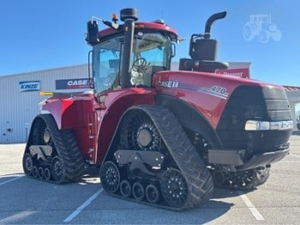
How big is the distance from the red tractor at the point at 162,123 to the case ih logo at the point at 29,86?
22.6 m

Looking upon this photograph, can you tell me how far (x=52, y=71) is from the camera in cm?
2952

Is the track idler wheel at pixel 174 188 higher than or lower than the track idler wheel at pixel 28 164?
higher

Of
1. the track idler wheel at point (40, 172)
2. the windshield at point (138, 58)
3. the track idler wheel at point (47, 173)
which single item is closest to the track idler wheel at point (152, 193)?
the windshield at point (138, 58)

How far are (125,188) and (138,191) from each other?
326 mm

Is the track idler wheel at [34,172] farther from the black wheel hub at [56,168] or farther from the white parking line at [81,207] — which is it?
the white parking line at [81,207]

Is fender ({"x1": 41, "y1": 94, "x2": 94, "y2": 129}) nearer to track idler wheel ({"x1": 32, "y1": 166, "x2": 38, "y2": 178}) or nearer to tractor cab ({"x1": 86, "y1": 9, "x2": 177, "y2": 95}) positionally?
tractor cab ({"x1": 86, "y1": 9, "x2": 177, "y2": 95})

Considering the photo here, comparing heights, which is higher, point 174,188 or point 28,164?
point 174,188

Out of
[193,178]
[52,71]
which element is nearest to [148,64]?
[193,178]

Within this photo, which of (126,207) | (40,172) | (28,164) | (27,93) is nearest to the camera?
(126,207)

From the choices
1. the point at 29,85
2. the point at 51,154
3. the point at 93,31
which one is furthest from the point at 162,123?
the point at 29,85

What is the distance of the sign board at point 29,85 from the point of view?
29562mm

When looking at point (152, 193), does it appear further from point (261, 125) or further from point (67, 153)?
point (67, 153)

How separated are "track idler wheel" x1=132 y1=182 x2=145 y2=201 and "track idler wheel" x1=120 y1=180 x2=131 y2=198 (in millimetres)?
137

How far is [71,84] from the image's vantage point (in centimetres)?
2888
